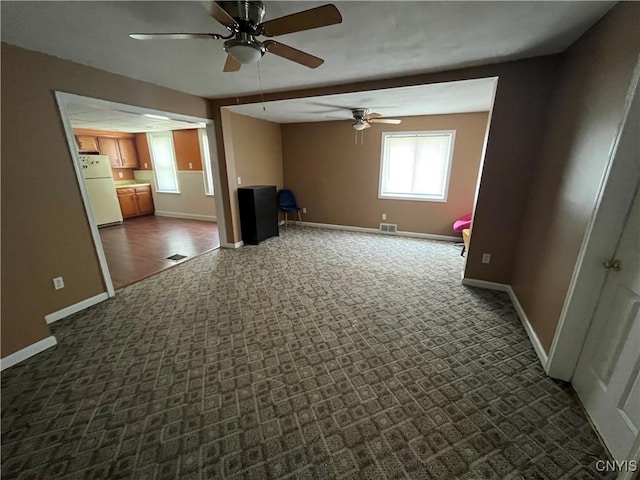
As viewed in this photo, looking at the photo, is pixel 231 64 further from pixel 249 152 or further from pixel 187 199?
pixel 187 199

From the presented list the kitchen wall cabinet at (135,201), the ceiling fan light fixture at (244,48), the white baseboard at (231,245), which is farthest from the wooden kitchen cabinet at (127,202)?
the ceiling fan light fixture at (244,48)

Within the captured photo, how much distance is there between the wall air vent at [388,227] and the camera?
5.31 metres

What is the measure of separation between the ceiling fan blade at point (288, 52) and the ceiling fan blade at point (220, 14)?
197 millimetres

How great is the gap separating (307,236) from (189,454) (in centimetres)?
410

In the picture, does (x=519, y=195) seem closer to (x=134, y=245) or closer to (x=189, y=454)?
(x=189, y=454)

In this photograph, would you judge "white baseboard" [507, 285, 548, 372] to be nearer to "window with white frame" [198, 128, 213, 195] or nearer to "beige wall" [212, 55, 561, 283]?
"beige wall" [212, 55, 561, 283]

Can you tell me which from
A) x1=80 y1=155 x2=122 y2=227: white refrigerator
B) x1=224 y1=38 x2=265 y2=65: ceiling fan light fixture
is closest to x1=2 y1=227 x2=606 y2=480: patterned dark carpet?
x1=224 y1=38 x2=265 y2=65: ceiling fan light fixture

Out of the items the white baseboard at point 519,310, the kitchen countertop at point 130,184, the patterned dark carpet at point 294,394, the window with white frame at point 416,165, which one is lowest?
the patterned dark carpet at point 294,394

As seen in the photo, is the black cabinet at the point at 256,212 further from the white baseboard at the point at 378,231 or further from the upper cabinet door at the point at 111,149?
the upper cabinet door at the point at 111,149

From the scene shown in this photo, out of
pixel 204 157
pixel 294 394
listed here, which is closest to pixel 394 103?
pixel 294 394

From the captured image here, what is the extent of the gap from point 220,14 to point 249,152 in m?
3.59

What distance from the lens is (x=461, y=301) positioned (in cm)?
272

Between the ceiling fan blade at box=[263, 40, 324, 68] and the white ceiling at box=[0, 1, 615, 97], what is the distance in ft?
0.71

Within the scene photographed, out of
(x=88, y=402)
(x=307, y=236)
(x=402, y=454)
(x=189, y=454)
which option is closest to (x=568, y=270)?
(x=402, y=454)
